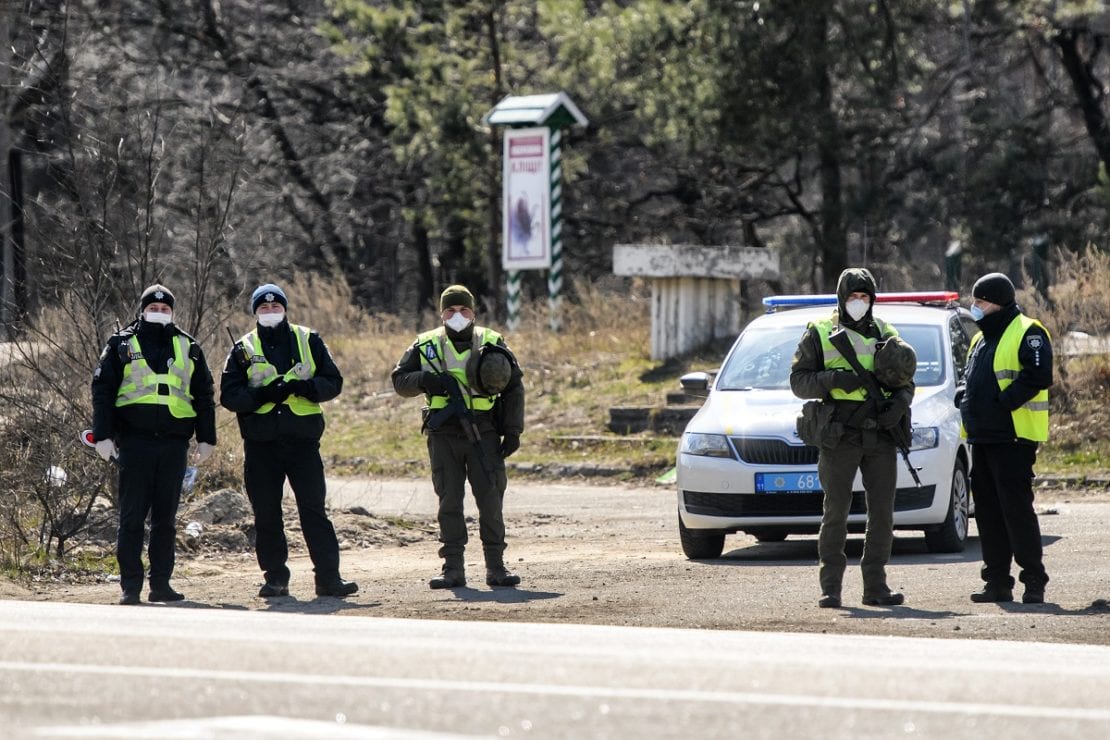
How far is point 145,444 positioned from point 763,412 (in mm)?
4244

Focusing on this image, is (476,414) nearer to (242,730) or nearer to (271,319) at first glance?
(271,319)

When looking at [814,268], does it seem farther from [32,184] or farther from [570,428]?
[32,184]

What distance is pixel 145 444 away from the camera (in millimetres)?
11109

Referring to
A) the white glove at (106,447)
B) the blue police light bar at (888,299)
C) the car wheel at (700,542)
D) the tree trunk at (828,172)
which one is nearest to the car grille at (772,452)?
the car wheel at (700,542)

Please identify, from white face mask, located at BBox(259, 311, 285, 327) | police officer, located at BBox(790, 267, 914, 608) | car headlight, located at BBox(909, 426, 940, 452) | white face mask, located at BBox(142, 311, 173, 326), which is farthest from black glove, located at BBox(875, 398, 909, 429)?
white face mask, located at BBox(142, 311, 173, 326)

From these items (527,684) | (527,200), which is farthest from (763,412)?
(527,200)

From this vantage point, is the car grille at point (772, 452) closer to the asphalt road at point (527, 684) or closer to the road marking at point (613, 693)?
the asphalt road at point (527, 684)

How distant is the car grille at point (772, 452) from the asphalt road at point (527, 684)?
154 inches

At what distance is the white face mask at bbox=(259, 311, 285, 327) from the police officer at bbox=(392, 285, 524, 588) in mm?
772

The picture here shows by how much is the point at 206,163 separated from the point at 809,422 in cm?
662

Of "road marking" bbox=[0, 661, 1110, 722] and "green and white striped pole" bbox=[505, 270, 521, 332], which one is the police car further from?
"green and white striped pole" bbox=[505, 270, 521, 332]

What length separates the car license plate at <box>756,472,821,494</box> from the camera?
41.8 feet

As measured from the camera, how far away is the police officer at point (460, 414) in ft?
37.7

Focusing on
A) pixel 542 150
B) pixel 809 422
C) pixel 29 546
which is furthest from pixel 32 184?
pixel 809 422
